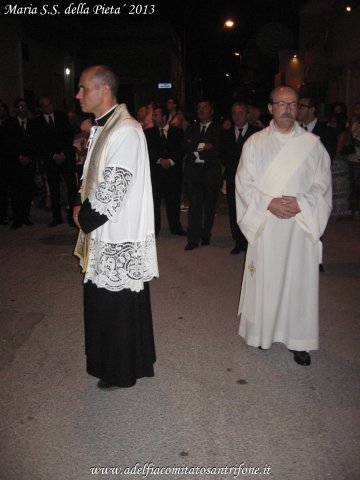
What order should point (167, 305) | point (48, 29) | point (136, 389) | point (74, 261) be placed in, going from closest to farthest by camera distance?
point (136, 389) → point (167, 305) → point (74, 261) → point (48, 29)

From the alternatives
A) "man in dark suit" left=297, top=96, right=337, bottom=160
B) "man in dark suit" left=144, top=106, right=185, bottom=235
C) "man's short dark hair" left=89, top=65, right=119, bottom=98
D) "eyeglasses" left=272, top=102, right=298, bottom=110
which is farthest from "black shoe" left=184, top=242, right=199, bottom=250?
"man's short dark hair" left=89, top=65, right=119, bottom=98

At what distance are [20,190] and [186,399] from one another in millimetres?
6269

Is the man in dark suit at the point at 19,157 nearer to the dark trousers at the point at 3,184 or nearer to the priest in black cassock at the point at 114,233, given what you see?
the dark trousers at the point at 3,184

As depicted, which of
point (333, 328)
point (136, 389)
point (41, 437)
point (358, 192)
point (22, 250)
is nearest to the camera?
point (41, 437)

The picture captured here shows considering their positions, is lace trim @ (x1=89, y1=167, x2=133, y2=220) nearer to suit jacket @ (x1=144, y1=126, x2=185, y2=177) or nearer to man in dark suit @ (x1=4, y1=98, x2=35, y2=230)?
suit jacket @ (x1=144, y1=126, x2=185, y2=177)

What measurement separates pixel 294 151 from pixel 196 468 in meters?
2.24

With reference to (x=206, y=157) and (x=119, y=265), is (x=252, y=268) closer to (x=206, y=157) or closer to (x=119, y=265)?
(x=119, y=265)

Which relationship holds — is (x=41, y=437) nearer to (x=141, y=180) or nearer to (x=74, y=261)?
(x=141, y=180)

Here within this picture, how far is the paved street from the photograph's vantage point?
271cm

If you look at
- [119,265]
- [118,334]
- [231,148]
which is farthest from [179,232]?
[119,265]

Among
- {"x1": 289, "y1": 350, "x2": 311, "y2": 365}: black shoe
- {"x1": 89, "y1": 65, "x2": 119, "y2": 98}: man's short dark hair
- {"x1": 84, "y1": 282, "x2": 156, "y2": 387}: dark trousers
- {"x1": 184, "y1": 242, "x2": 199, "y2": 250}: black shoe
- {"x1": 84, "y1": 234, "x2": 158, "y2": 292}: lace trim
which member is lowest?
{"x1": 289, "y1": 350, "x2": 311, "y2": 365}: black shoe

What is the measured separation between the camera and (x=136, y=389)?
345cm

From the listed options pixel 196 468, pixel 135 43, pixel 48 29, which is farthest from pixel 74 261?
pixel 135 43

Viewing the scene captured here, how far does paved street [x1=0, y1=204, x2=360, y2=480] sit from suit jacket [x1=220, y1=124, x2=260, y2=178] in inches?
84.0
